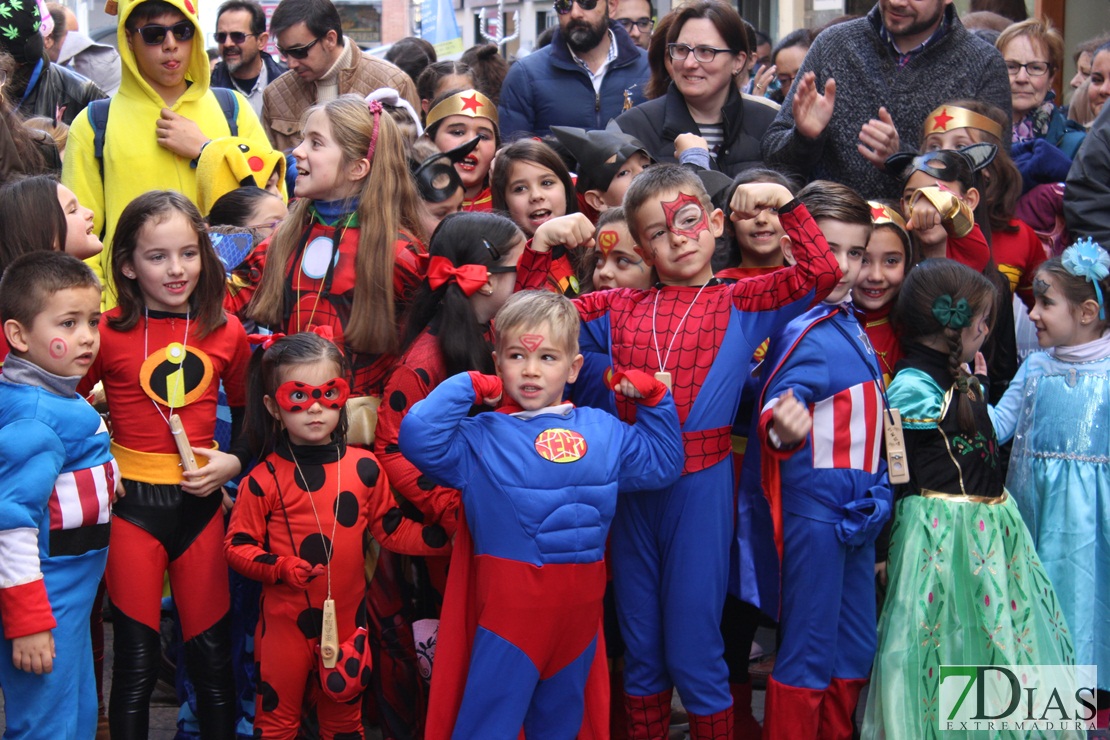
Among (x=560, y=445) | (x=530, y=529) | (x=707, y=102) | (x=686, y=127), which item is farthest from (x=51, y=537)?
(x=707, y=102)

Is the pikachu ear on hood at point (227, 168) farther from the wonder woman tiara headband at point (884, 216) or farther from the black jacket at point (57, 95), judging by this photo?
the wonder woman tiara headband at point (884, 216)

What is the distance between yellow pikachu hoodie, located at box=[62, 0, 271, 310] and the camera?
194 inches

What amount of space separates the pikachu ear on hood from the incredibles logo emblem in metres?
2.19

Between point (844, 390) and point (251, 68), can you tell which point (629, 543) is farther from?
point (251, 68)

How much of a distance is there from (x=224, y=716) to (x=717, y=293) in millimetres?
2071

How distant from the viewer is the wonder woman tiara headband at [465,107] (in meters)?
5.48

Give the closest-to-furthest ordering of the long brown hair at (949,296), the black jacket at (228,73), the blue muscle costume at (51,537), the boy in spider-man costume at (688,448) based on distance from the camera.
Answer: the blue muscle costume at (51,537), the boy in spider-man costume at (688,448), the long brown hair at (949,296), the black jacket at (228,73)

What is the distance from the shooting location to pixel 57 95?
6.15 meters

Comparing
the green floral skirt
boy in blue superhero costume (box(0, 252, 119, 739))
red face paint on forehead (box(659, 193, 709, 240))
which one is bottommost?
the green floral skirt

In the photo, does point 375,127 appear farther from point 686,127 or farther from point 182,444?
point 686,127

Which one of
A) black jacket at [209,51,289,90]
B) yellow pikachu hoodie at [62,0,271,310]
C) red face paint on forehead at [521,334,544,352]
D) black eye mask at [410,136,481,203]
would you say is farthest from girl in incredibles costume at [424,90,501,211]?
black jacket at [209,51,289,90]

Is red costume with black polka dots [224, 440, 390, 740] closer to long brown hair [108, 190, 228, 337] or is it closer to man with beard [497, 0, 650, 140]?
long brown hair [108, 190, 228, 337]

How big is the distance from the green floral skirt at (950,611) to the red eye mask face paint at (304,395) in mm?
1958

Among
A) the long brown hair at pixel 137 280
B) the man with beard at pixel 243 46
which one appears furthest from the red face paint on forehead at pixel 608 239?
the man with beard at pixel 243 46
